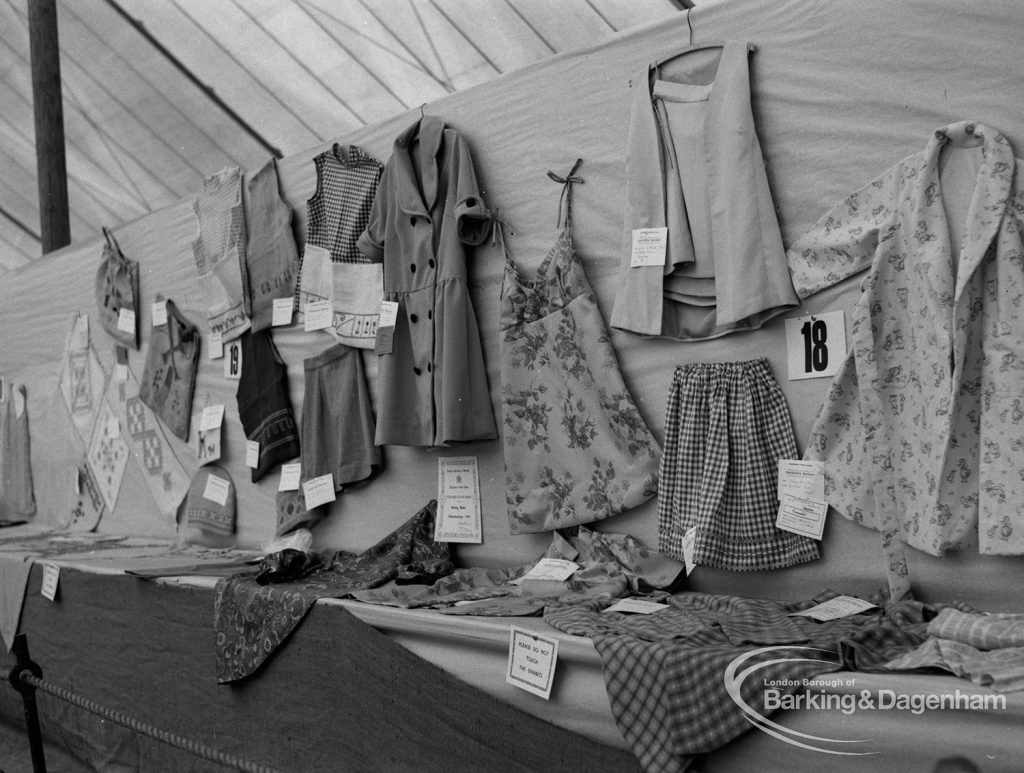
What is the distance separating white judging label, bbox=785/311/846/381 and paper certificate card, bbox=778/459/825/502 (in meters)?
0.19

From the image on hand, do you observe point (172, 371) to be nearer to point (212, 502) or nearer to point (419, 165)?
point (212, 502)

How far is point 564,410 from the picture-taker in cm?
233

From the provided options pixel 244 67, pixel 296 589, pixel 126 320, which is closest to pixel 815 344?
pixel 296 589

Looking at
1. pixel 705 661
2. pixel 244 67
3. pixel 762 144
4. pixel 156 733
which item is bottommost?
pixel 156 733

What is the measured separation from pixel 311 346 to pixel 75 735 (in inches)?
60.2

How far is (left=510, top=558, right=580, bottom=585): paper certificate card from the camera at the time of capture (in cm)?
219

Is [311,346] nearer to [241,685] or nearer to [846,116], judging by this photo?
[241,685]

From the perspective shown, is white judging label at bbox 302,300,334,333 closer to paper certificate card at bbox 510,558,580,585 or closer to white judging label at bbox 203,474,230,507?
white judging label at bbox 203,474,230,507

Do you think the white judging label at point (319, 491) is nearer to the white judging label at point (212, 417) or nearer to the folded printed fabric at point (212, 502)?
the folded printed fabric at point (212, 502)

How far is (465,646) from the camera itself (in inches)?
73.0

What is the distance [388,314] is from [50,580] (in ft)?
5.25

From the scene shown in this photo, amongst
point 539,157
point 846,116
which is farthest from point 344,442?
point 846,116

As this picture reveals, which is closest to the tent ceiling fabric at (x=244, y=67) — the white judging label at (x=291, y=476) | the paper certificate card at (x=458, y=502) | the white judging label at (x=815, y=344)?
the white judging label at (x=291, y=476)

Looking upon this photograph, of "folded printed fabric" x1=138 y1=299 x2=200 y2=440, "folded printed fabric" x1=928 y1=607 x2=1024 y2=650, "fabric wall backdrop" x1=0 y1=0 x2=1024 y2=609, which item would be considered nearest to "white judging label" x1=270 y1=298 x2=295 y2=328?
"fabric wall backdrop" x1=0 y1=0 x2=1024 y2=609
